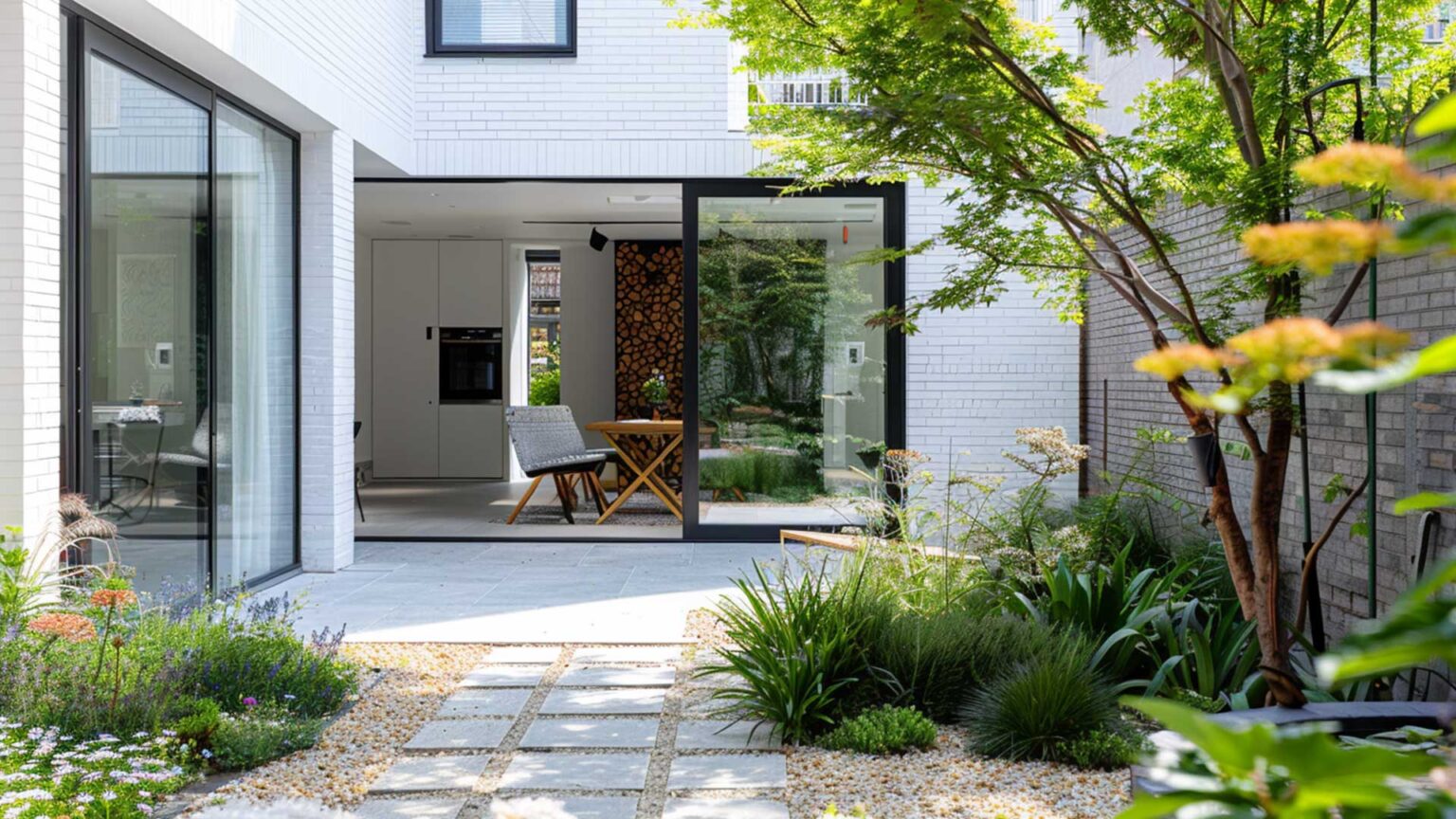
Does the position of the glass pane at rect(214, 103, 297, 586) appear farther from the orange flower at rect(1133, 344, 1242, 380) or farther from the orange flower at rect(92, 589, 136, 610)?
the orange flower at rect(1133, 344, 1242, 380)

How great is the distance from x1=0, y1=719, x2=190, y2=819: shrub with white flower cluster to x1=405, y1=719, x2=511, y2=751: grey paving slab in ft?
2.21

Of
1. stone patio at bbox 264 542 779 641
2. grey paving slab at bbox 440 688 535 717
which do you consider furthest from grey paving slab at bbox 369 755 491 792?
stone patio at bbox 264 542 779 641

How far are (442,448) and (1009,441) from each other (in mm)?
7269

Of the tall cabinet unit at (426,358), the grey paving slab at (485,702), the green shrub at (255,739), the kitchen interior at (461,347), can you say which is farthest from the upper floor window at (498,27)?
the green shrub at (255,739)

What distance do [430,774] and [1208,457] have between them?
2398mm

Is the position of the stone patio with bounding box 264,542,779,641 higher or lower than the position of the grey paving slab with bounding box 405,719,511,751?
lower

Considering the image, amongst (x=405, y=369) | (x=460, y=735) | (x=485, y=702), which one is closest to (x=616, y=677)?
(x=485, y=702)

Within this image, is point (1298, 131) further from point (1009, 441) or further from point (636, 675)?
point (1009, 441)

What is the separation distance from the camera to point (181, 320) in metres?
5.53

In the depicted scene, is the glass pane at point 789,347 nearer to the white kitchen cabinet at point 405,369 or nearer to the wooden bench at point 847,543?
the wooden bench at point 847,543

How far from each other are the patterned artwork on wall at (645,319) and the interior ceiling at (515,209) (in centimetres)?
39

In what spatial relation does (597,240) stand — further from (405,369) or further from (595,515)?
(595,515)

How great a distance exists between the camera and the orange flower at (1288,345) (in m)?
0.51

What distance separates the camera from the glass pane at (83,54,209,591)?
15.8 ft
